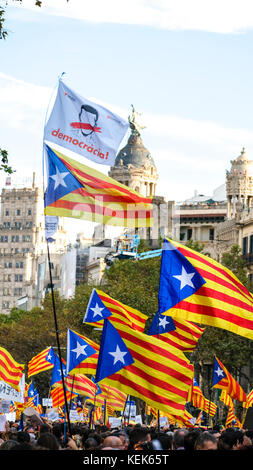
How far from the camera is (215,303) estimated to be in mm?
23141

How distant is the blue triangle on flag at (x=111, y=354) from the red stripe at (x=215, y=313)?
136cm

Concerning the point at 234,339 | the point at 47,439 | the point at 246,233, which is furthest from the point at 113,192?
the point at 246,233

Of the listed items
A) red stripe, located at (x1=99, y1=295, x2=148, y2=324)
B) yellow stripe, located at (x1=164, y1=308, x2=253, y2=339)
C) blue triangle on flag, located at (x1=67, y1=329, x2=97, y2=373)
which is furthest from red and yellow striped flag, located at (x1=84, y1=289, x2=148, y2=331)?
yellow stripe, located at (x1=164, y1=308, x2=253, y2=339)

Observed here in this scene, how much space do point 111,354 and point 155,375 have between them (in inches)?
45.0

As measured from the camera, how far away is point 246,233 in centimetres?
9500

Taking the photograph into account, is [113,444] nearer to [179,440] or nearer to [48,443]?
[48,443]

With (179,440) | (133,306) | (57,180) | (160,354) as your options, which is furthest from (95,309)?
(133,306)

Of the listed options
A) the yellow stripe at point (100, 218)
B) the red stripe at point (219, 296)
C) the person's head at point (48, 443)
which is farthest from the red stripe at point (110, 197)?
the person's head at point (48, 443)

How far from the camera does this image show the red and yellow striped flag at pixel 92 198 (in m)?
24.6

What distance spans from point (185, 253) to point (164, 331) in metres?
9.74

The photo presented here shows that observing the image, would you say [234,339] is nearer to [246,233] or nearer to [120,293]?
[120,293]

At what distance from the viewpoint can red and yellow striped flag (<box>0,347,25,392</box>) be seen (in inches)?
1380

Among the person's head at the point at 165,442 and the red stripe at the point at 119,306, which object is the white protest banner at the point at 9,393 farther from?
the person's head at the point at 165,442

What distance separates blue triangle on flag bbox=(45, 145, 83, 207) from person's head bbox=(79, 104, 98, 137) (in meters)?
0.81
